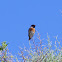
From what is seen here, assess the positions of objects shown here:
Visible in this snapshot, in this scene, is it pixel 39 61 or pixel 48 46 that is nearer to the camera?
pixel 39 61

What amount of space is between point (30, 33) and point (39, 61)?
4.46 meters

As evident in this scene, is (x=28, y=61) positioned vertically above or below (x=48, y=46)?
below

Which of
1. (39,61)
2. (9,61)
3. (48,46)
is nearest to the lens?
(39,61)

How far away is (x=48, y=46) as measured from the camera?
5.57m

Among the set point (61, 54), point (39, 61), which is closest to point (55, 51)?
point (61, 54)

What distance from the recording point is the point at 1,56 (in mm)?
5262

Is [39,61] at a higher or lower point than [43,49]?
lower

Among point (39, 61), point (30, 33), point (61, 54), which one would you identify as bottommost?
point (39, 61)

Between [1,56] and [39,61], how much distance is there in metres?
0.93

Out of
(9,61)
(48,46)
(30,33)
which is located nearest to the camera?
(9,61)

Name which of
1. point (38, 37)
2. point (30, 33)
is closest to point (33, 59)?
point (38, 37)

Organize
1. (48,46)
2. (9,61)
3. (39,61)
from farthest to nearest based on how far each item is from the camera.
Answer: (48,46) → (9,61) → (39,61)

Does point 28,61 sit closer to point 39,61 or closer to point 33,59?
point 33,59

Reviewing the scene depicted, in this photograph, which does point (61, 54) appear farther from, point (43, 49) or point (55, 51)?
point (43, 49)
